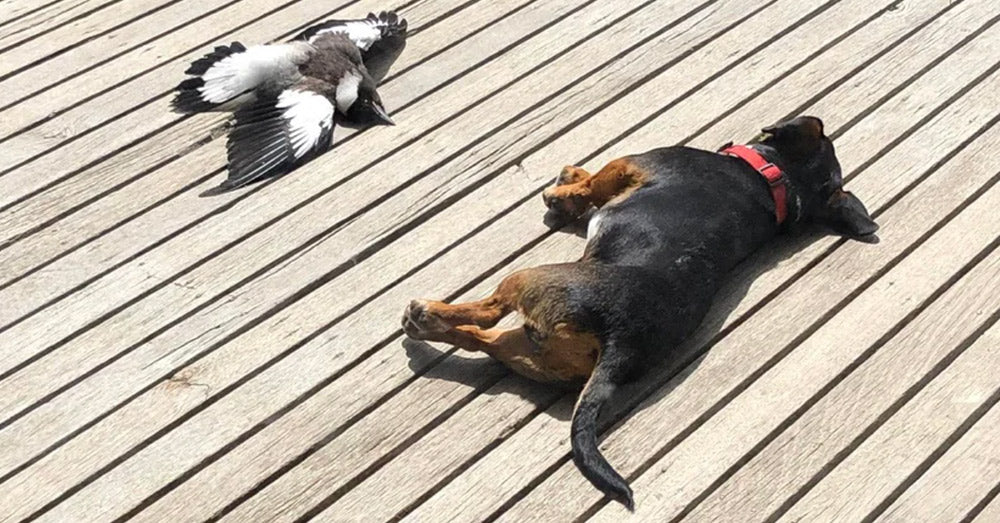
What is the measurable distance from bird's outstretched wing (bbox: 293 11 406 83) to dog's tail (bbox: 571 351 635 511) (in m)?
1.92

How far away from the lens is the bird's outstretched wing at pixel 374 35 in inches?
191

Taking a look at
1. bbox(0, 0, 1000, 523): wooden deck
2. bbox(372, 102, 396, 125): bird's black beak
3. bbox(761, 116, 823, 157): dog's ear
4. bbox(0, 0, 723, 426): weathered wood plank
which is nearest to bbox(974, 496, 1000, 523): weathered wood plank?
bbox(0, 0, 1000, 523): wooden deck

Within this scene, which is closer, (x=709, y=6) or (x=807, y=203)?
(x=807, y=203)

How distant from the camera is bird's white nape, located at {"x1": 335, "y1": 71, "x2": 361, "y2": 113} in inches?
179

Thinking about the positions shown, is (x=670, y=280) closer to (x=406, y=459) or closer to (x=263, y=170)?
(x=406, y=459)

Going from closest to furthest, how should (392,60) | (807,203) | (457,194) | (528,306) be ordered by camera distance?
(528,306) → (807,203) → (457,194) → (392,60)

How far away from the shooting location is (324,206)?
13.7 ft

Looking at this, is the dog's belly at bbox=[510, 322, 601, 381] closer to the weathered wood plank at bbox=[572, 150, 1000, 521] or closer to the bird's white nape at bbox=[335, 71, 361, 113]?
the weathered wood plank at bbox=[572, 150, 1000, 521]

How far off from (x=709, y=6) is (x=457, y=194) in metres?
1.57

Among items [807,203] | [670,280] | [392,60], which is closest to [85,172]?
[392,60]

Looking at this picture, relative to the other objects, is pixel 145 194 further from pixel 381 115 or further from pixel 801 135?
pixel 801 135

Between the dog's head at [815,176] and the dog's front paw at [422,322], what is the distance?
1.14 m

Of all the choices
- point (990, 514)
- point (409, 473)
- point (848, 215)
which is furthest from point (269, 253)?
point (990, 514)

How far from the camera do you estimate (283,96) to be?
4.57m
